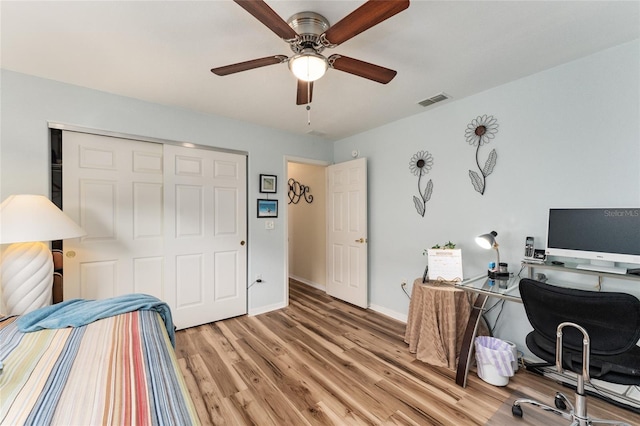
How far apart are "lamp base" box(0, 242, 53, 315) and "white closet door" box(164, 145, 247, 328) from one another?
0.95 meters

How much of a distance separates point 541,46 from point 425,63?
737mm

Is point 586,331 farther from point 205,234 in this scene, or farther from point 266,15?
point 205,234

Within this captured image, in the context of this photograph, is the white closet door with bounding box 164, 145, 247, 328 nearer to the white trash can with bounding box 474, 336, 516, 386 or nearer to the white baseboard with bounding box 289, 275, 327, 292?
the white baseboard with bounding box 289, 275, 327, 292

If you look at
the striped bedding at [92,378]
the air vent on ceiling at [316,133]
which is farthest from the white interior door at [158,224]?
the striped bedding at [92,378]

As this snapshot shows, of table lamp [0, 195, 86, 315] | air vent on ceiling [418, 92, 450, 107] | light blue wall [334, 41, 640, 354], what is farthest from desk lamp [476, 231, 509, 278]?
table lamp [0, 195, 86, 315]

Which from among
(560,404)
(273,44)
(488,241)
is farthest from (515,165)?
(273,44)

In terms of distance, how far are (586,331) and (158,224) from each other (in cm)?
336

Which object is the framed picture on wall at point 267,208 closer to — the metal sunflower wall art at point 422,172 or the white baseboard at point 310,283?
the white baseboard at point 310,283

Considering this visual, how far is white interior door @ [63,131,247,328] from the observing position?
7.79 ft

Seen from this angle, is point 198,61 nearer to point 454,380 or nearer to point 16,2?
point 16,2

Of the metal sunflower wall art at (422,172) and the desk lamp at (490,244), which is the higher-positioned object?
the metal sunflower wall art at (422,172)

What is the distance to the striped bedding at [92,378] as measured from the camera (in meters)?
0.75

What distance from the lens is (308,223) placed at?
15.5ft

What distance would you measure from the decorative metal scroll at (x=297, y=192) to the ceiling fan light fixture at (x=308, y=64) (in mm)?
3100
